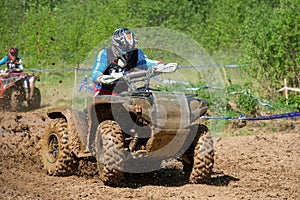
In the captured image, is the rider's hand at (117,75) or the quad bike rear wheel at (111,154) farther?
the rider's hand at (117,75)

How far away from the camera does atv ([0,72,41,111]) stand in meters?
17.6

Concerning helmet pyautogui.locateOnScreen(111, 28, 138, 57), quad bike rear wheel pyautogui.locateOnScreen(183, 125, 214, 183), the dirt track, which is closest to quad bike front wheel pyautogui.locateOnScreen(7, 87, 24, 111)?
the dirt track

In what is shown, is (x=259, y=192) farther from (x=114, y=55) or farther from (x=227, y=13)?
(x=227, y=13)

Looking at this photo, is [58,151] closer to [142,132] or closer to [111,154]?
[111,154]

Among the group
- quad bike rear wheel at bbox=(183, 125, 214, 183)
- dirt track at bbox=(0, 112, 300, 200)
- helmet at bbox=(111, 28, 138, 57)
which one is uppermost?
helmet at bbox=(111, 28, 138, 57)

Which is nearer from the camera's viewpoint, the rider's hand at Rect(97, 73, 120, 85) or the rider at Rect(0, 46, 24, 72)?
the rider's hand at Rect(97, 73, 120, 85)

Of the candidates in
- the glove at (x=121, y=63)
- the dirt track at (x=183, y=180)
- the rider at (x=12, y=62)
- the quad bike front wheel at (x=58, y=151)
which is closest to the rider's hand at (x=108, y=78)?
the glove at (x=121, y=63)

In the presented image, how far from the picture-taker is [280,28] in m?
15.4

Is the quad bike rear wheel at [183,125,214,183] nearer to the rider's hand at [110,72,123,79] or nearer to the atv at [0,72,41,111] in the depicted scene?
the rider's hand at [110,72,123,79]

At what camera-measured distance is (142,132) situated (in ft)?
22.7

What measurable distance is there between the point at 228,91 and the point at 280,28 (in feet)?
8.56

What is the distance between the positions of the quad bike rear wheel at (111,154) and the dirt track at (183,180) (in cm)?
15

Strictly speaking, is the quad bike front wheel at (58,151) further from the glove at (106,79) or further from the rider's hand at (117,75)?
the rider's hand at (117,75)

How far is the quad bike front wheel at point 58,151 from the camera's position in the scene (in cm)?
788
